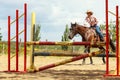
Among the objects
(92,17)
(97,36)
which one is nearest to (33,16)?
(92,17)

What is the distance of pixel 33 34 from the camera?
10.8 metres

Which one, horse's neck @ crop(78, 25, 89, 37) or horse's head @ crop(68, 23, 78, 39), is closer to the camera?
horse's head @ crop(68, 23, 78, 39)

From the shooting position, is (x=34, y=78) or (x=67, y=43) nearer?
(x=34, y=78)

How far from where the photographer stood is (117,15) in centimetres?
919

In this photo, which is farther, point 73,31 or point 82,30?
point 82,30

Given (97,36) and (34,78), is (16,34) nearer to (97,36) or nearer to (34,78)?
(34,78)

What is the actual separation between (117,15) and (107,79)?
155cm

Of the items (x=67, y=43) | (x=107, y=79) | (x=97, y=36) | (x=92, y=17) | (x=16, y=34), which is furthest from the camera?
(x=97, y=36)

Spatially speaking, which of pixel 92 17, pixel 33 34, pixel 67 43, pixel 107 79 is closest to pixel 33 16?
pixel 33 34

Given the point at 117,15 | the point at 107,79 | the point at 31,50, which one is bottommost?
the point at 107,79

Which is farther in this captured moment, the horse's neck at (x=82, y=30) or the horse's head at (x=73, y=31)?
the horse's neck at (x=82, y=30)

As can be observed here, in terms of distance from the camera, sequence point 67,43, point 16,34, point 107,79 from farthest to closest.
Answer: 1. point 16,34
2. point 67,43
3. point 107,79

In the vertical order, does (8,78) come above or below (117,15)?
below

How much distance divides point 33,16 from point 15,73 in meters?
1.67
